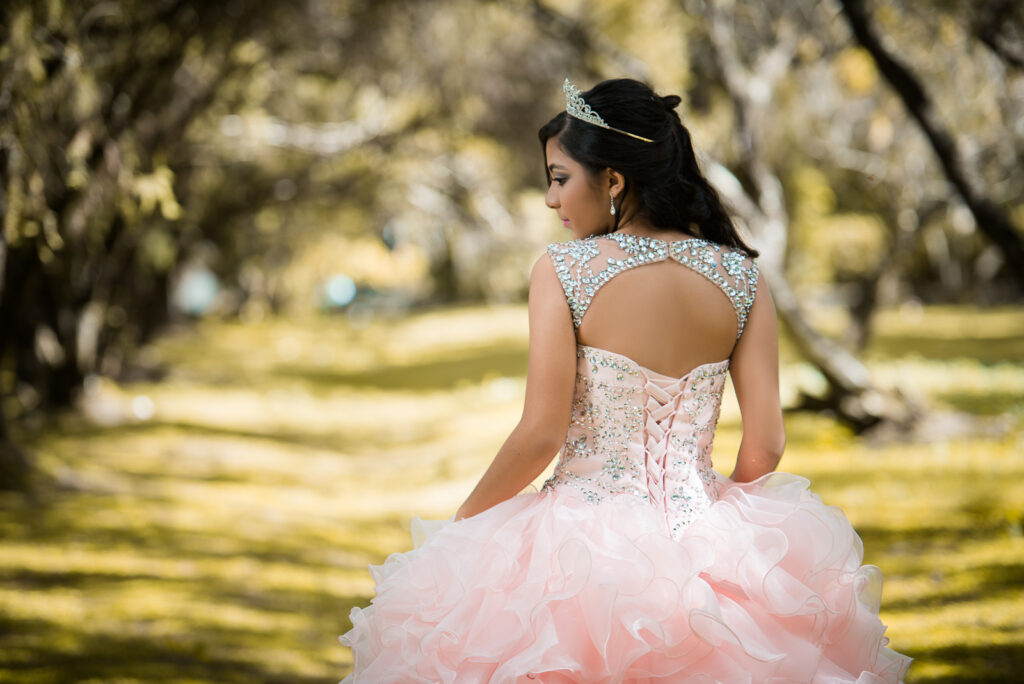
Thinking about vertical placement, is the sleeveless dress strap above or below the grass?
above

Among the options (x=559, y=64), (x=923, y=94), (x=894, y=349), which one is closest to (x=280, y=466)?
(x=559, y=64)

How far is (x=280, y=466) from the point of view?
11375 mm

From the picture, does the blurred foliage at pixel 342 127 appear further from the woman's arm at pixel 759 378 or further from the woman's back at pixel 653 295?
the woman's arm at pixel 759 378

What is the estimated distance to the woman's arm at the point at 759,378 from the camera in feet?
9.10

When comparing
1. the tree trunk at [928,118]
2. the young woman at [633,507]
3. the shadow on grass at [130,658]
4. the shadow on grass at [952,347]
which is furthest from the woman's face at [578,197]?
the shadow on grass at [952,347]

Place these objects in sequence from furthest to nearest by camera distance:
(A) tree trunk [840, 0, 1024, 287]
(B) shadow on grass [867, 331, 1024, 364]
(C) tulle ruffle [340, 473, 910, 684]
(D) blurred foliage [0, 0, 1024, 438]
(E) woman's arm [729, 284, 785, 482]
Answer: (B) shadow on grass [867, 331, 1024, 364] < (D) blurred foliage [0, 0, 1024, 438] < (A) tree trunk [840, 0, 1024, 287] < (E) woman's arm [729, 284, 785, 482] < (C) tulle ruffle [340, 473, 910, 684]

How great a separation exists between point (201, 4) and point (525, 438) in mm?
8157

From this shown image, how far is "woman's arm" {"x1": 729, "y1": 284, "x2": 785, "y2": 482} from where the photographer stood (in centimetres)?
277

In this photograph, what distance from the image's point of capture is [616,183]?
2672 mm

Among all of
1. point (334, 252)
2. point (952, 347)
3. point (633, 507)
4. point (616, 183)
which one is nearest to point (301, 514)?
point (633, 507)

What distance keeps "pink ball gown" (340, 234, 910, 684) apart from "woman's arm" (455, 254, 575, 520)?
42 mm

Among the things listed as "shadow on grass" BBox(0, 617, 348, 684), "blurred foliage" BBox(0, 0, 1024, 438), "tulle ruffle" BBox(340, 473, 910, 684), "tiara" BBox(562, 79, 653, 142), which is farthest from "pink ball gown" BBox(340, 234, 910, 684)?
"blurred foliage" BBox(0, 0, 1024, 438)

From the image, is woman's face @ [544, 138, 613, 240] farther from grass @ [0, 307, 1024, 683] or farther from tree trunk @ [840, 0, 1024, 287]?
tree trunk @ [840, 0, 1024, 287]

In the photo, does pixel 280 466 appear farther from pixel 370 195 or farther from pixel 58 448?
pixel 370 195
